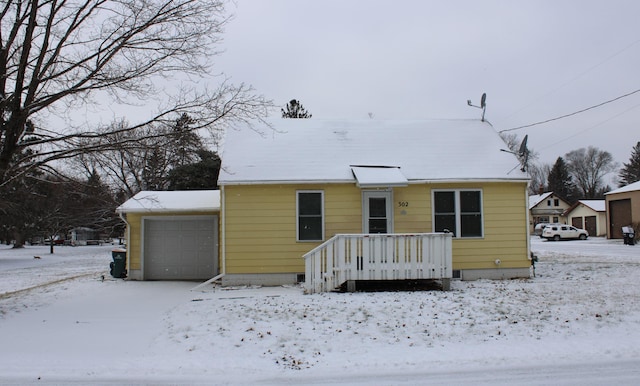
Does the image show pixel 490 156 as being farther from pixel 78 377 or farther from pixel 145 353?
pixel 78 377

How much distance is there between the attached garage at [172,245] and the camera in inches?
640

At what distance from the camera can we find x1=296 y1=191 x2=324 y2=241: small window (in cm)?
1390

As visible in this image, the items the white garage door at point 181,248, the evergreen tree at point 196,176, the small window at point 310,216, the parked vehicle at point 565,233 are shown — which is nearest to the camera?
the small window at point 310,216

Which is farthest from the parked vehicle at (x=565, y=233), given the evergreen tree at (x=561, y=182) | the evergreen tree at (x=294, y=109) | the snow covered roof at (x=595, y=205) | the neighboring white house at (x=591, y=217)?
the evergreen tree at (x=561, y=182)

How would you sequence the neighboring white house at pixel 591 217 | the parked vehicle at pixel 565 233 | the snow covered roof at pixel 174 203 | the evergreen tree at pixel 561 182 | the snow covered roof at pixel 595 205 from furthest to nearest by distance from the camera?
1. the evergreen tree at pixel 561 182
2. the snow covered roof at pixel 595 205
3. the neighboring white house at pixel 591 217
4. the parked vehicle at pixel 565 233
5. the snow covered roof at pixel 174 203

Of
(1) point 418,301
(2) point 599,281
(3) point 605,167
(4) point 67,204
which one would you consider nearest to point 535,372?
(1) point 418,301

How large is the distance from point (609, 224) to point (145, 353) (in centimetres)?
4221

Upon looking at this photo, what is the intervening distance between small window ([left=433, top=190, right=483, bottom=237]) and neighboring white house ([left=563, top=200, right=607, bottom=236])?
40.2 meters

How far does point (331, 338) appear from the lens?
26.3 ft

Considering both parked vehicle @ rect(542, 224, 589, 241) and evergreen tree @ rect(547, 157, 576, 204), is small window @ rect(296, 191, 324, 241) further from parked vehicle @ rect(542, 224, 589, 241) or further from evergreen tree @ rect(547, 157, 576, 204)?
evergreen tree @ rect(547, 157, 576, 204)

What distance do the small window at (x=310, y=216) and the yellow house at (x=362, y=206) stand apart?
3 cm

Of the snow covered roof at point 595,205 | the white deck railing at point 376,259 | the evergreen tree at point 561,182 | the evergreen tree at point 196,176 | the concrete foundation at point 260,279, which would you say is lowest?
the concrete foundation at point 260,279

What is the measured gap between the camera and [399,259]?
1217cm

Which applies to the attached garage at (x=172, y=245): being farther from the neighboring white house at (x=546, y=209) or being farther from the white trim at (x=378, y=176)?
the neighboring white house at (x=546, y=209)
